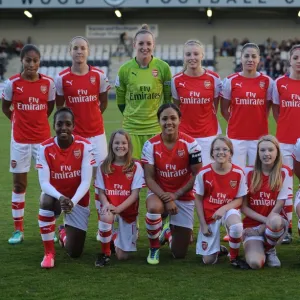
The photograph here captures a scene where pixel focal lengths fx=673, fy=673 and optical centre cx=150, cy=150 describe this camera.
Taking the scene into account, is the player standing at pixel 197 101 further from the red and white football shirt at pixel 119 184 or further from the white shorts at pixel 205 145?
the red and white football shirt at pixel 119 184

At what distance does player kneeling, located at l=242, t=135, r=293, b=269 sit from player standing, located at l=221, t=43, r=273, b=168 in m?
0.88

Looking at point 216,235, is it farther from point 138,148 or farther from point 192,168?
point 138,148

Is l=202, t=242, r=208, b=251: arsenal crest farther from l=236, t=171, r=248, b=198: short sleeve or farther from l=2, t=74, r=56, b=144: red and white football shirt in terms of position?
l=2, t=74, r=56, b=144: red and white football shirt

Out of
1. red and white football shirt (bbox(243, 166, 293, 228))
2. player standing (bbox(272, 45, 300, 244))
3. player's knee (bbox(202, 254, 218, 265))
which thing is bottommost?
player's knee (bbox(202, 254, 218, 265))

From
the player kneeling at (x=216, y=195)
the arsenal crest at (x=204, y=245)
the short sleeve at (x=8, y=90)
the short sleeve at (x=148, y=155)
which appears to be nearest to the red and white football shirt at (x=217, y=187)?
the player kneeling at (x=216, y=195)

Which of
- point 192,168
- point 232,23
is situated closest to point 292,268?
point 192,168

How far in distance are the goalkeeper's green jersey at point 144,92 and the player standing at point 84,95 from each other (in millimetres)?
277

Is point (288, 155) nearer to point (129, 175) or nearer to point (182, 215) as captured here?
point (182, 215)

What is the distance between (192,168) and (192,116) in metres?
0.78

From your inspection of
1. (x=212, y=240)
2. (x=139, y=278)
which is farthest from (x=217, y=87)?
(x=139, y=278)

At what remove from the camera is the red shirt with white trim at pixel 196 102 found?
6043 mm

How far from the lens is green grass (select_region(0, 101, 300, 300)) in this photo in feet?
14.2

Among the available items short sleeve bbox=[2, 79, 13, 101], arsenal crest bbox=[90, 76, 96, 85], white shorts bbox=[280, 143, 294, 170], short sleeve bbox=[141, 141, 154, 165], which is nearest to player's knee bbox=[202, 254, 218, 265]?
short sleeve bbox=[141, 141, 154, 165]

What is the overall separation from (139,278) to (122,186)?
0.87 m
